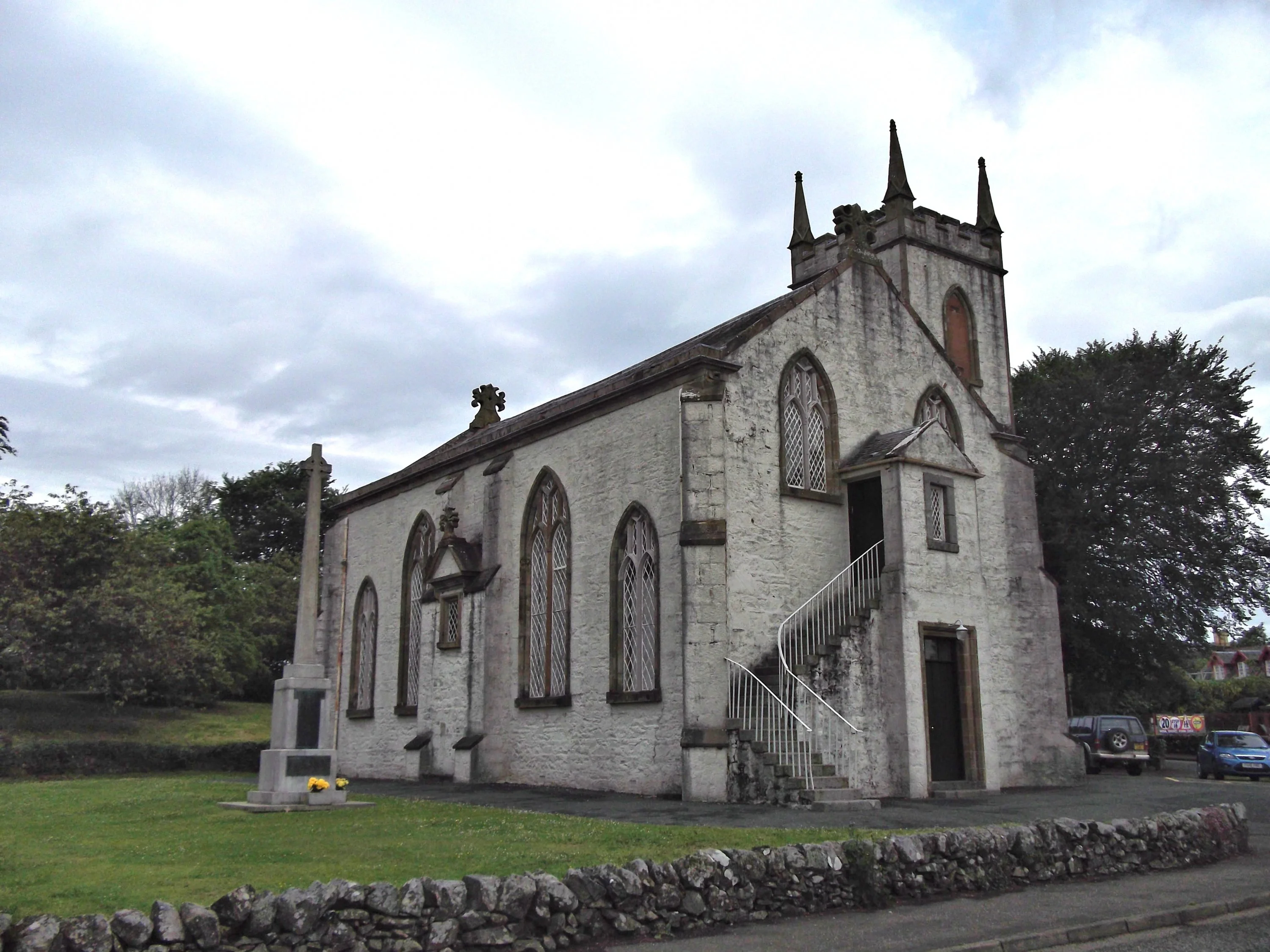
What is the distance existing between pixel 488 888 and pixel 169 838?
6.63 meters

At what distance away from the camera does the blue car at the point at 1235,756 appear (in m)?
29.4

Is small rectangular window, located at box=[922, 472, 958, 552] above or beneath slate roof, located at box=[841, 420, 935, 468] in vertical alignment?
beneath

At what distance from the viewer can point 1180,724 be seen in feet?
137

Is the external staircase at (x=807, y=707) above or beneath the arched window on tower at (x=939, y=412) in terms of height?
beneath

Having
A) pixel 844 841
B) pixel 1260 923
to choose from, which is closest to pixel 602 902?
pixel 844 841

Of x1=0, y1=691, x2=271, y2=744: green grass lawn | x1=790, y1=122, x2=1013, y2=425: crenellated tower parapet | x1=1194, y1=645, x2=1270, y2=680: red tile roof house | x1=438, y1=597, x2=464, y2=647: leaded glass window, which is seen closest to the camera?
x1=438, y1=597, x2=464, y2=647: leaded glass window

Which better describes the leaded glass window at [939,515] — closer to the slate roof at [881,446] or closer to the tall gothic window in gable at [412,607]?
the slate roof at [881,446]

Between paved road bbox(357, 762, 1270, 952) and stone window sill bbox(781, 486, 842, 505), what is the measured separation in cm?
602

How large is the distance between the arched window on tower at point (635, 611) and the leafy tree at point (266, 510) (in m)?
45.1

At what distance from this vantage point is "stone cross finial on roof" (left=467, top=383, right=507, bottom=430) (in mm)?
34469

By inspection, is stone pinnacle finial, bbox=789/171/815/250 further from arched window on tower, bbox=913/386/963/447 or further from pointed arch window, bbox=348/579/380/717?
pointed arch window, bbox=348/579/380/717

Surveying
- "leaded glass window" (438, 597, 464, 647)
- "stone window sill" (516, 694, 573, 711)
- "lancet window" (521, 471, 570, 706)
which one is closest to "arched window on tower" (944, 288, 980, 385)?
"lancet window" (521, 471, 570, 706)

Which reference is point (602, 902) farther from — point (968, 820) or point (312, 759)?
point (312, 759)

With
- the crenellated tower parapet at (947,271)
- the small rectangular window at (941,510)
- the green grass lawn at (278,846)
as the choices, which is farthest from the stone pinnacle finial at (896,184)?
the green grass lawn at (278,846)
